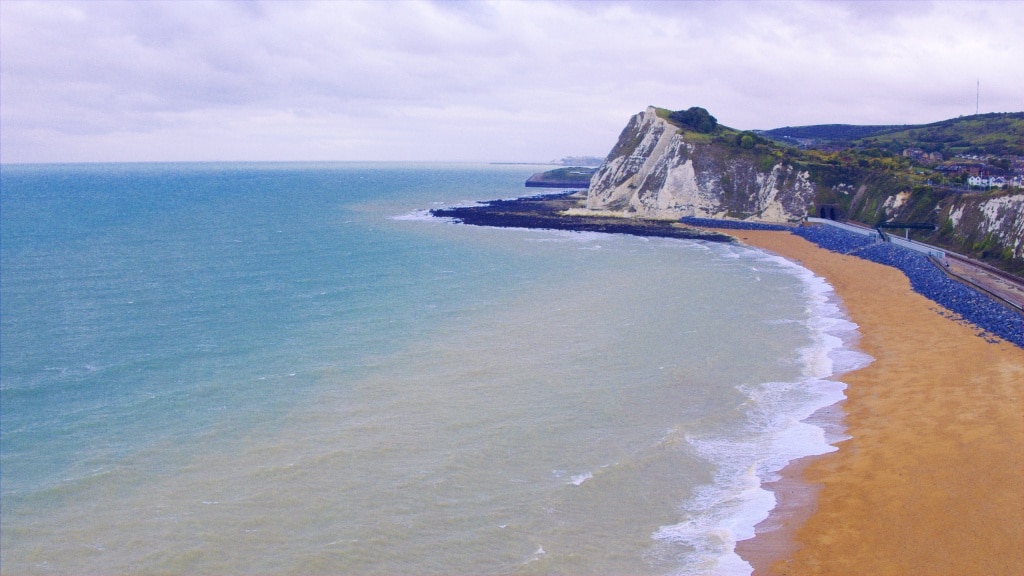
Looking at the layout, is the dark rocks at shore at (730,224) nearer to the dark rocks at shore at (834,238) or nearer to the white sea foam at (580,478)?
the dark rocks at shore at (834,238)

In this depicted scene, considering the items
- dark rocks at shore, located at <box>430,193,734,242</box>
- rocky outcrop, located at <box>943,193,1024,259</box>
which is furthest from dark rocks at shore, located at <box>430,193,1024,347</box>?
rocky outcrop, located at <box>943,193,1024,259</box>

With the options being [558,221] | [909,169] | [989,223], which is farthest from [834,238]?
[558,221]

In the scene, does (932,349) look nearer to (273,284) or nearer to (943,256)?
(943,256)

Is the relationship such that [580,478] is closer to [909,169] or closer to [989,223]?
[989,223]

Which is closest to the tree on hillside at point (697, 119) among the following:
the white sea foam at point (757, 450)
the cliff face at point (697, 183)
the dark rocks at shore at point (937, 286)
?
the cliff face at point (697, 183)

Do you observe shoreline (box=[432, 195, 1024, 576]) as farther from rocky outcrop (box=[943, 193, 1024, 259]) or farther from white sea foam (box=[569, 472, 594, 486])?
rocky outcrop (box=[943, 193, 1024, 259])

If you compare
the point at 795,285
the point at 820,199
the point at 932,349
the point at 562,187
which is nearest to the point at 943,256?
the point at 795,285
